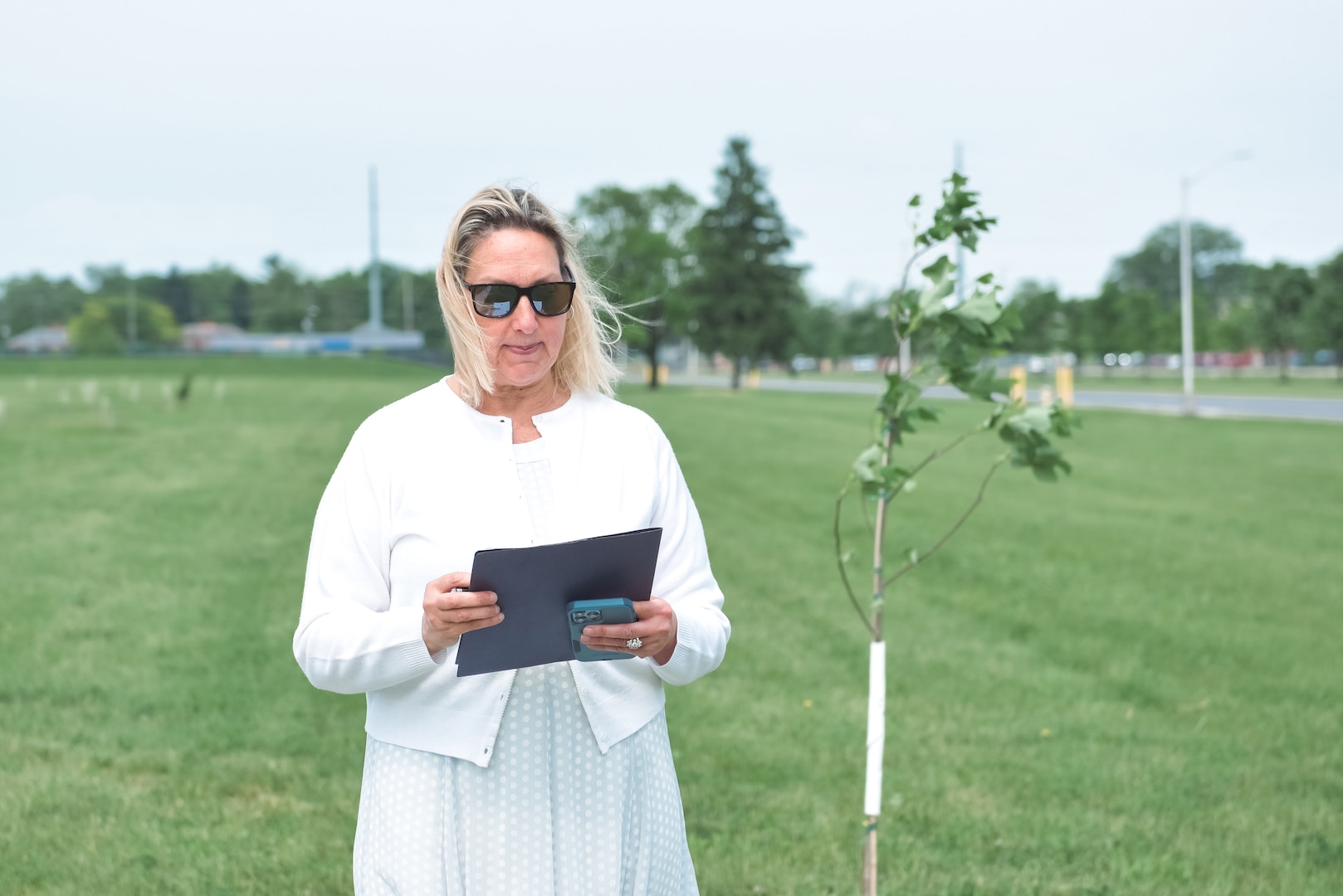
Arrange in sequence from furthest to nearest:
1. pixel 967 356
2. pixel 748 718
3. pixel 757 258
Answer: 1. pixel 757 258
2. pixel 748 718
3. pixel 967 356

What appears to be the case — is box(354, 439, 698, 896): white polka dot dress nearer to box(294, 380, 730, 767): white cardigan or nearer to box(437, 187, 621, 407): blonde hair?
box(294, 380, 730, 767): white cardigan

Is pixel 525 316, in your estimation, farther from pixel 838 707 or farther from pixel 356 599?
pixel 838 707

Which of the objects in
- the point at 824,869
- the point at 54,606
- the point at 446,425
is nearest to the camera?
the point at 446,425

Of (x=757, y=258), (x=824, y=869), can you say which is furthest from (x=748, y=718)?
(x=757, y=258)

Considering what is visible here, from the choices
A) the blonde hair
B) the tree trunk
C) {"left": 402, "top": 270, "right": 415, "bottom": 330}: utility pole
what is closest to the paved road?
the tree trunk

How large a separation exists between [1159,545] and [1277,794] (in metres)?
6.81


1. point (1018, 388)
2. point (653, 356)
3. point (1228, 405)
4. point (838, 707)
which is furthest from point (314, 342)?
point (838, 707)

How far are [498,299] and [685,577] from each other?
0.64m

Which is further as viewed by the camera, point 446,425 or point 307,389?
point 307,389

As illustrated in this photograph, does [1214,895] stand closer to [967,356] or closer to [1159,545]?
[967,356]

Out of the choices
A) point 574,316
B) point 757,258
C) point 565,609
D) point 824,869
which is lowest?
point 824,869

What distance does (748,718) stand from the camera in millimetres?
6762

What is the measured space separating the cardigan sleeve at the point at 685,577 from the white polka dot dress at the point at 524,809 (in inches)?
8.1

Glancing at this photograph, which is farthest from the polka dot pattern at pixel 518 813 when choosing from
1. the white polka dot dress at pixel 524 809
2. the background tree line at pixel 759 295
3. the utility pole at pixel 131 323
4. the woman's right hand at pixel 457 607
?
the utility pole at pixel 131 323
